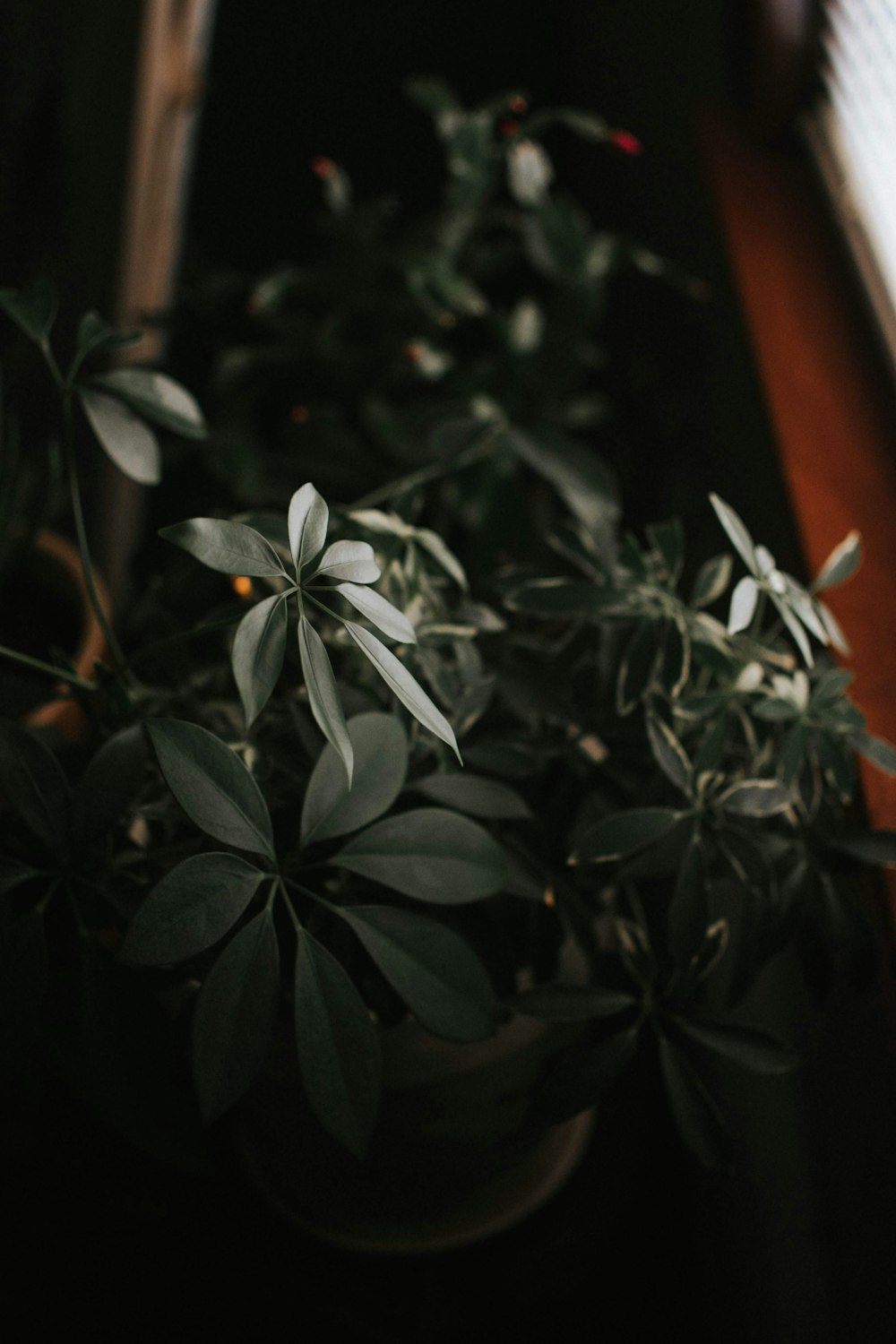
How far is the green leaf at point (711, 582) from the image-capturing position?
2.02 ft

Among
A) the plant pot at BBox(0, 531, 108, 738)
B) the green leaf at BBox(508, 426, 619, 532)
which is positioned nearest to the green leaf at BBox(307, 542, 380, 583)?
the green leaf at BBox(508, 426, 619, 532)

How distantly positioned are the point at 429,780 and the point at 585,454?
0.39 m

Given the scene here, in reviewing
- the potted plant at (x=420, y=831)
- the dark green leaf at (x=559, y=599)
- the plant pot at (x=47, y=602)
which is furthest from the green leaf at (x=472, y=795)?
the plant pot at (x=47, y=602)

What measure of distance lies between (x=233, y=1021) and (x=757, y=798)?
0.28 m

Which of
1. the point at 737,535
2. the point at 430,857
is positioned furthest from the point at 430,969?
the point at 737,535

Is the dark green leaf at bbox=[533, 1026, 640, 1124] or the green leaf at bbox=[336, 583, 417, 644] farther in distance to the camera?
the dark green leaf at bbox=[533, 1026, 640, 1124]

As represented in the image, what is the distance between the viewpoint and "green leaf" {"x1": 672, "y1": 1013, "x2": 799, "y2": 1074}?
0.54 m

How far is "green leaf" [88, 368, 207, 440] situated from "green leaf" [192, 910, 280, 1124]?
12.6 inches

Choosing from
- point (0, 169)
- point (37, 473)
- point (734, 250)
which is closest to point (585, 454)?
point (734, 250)

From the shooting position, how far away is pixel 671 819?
0.54m

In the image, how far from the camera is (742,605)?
52cm

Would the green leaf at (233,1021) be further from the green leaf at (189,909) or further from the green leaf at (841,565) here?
the green leaf at (841,565)

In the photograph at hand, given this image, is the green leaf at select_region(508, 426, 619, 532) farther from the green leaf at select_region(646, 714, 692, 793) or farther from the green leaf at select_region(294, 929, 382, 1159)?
the green leaf at select_region(294, 929, 382, 1159)

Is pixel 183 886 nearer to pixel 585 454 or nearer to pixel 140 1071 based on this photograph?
pixel 140 1071
